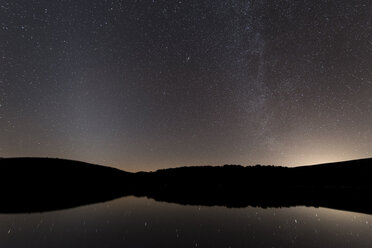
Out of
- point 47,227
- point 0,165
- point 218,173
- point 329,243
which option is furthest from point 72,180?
point 329,243

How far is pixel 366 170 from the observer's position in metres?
Answer: 72.3

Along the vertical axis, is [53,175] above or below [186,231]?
above

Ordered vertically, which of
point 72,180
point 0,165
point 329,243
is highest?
point 0,165

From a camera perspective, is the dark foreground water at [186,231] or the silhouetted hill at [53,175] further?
the silhouetted hill at [53,175]

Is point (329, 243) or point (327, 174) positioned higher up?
point (327, 174)

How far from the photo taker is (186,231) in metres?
12.2

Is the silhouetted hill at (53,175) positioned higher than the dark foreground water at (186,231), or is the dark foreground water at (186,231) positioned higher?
the silhouetted hill at (53,175)

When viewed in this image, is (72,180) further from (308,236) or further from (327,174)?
→ (327,174)

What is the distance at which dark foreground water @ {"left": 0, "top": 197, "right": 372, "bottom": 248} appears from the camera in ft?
32.9

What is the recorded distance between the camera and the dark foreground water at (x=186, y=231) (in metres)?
10.0

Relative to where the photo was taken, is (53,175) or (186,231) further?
(53,175)

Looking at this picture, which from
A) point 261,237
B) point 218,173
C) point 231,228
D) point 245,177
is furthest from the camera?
point 218,173

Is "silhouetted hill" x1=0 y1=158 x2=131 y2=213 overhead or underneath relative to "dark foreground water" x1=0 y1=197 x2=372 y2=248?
overhead

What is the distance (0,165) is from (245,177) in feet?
272
